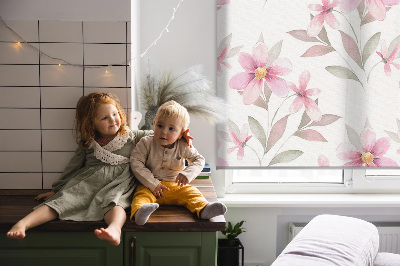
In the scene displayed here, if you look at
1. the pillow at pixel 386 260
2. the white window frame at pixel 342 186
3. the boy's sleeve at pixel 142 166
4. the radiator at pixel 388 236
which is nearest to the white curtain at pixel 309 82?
the white window frame at pixel 342 186

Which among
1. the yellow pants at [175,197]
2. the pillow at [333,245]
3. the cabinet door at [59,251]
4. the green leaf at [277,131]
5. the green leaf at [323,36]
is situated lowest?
the cabinet door at [59,251]

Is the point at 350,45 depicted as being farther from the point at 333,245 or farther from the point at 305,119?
the point at 333,245

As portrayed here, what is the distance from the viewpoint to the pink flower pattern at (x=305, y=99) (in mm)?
2793

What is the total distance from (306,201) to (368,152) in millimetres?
470

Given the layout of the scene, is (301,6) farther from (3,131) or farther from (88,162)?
(3,131)

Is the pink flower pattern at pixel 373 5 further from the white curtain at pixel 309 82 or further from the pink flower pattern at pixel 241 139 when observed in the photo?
the pink flower pattern at pixel 241 139

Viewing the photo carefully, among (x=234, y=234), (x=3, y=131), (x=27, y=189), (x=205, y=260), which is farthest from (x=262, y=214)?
(x=3, y=131)

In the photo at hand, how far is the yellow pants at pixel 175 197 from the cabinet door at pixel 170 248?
0.11 meters

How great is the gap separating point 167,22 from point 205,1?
0.25 meters

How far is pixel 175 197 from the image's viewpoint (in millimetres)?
2195

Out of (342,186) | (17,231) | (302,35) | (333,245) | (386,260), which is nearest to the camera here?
(333,245)

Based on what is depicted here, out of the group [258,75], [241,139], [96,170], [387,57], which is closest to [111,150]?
[96,170]

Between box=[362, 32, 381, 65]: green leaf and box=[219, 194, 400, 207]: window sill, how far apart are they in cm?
83

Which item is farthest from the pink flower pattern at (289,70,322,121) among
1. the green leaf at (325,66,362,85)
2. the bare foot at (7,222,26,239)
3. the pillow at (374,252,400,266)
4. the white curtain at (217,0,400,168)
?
the bare foot at (7,222,26,239)
